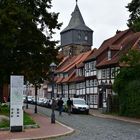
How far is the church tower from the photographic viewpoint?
414 ft

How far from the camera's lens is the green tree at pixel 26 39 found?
137 feet

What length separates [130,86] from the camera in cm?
4734

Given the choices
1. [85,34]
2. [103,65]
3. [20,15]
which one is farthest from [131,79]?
[85,34]

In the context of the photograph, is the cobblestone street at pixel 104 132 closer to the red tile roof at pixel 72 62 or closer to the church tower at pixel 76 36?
the red tile roof at pixel 72 62

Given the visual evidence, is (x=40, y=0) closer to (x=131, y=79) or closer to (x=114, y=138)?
(x=131, y=79)

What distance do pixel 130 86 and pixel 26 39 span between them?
36.7ft

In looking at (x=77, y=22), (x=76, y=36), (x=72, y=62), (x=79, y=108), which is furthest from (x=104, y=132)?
(x=77, y=22)

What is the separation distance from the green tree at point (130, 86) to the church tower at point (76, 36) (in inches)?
2975

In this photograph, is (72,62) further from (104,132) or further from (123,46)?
(104,132)

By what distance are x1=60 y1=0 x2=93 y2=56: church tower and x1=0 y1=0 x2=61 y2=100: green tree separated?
76.7 meters

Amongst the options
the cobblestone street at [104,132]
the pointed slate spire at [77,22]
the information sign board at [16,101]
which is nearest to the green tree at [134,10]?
the cobblestone street at [104,132]

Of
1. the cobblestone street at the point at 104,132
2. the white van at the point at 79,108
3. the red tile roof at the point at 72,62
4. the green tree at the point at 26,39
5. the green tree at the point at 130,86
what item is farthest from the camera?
the red tile roof at the point at 72,62

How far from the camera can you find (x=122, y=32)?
74375 mm

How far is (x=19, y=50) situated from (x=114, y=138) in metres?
23.9
